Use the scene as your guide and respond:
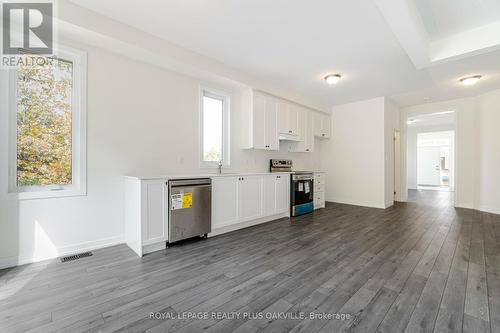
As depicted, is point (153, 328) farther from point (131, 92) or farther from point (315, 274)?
point (131, 92)

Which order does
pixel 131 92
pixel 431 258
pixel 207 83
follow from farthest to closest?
1. pixel 207 83
2. pixel 131 92
3. pixel 431 258

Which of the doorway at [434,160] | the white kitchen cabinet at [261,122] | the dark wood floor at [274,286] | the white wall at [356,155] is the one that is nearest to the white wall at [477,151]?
the white wall at [356,155]

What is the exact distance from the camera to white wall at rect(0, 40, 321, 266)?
7.97 ft

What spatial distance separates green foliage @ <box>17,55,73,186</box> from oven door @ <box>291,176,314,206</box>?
374cm

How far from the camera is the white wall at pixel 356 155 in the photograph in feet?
18.2

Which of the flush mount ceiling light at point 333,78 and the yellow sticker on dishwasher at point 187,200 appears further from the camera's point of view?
the flush mount ceiling light at point 333,78

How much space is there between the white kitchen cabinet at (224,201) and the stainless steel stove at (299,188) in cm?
150

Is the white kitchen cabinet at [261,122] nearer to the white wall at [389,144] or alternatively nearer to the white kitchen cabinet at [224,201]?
the white kitchen cabinet at [224,201]

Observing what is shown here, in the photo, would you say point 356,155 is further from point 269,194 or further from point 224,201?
point 224,201

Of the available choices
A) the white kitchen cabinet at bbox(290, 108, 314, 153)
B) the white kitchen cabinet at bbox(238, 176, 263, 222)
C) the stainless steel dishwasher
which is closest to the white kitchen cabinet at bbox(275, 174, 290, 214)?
the white kitchen cabinet at bbox(238, 176, 263, 222)

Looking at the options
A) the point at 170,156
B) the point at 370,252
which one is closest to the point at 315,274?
the point at 370,252

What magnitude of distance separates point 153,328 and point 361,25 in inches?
143

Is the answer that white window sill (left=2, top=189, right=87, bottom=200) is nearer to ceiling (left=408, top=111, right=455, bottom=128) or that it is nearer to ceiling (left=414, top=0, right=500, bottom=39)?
ceiling (left=414, top=0, right=500, bottom=39)

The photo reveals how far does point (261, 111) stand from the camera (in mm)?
4477
